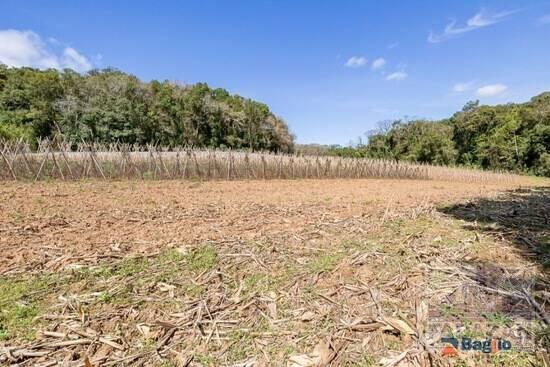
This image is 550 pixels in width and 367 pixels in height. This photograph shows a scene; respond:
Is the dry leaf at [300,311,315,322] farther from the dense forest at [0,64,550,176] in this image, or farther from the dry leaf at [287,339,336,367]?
the dense forest at [0,64,550,176]

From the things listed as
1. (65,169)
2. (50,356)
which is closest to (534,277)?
(50,356)

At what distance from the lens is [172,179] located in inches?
515

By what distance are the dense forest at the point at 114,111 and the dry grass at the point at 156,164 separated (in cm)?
977

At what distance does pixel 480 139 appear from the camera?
32.0 meters

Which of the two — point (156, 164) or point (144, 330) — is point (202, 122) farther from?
point (144, 330)

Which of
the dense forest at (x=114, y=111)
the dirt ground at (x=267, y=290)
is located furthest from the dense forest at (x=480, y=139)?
the dirt ground at (x=267, y=290)

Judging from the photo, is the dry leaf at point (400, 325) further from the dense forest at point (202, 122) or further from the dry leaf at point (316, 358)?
the dense forest at point (202, 122)

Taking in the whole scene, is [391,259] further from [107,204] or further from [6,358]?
[107,204]

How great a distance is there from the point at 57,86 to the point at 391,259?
32.6m

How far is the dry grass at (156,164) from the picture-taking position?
1095 cm

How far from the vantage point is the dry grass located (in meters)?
10.9

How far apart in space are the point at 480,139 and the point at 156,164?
3279 cm

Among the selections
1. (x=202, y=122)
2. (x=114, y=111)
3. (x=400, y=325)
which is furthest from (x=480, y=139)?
(x=400, y=325)

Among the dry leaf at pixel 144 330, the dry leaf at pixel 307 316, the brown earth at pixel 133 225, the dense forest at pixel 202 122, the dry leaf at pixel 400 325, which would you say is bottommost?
the dry leaf at pixel 144 330
